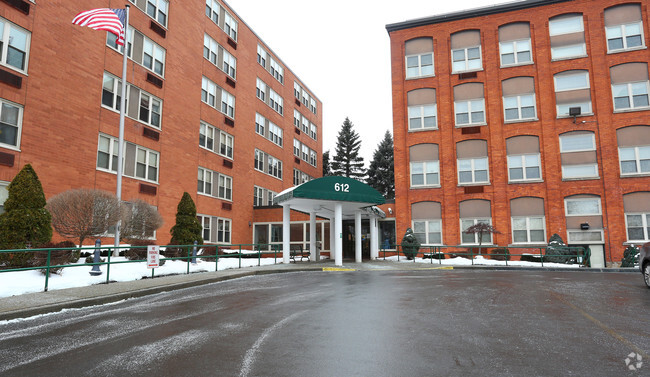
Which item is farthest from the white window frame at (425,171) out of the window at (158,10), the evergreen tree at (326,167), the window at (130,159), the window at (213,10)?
the evergreen tree at (326,167)

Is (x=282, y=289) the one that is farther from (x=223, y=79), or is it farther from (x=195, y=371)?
(x=223, y=79)

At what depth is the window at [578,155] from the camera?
2888cm

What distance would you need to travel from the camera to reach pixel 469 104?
31594 mm

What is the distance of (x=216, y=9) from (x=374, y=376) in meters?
32.9

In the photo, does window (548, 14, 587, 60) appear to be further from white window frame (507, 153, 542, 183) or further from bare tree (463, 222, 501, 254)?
bare tree (463, 222, 501, 254)

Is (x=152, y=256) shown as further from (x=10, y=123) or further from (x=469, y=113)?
(x=469, y=113)

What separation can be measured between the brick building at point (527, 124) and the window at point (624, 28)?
0.07 m

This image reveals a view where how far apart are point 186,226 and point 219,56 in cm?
1588

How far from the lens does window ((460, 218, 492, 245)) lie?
97.8 feet

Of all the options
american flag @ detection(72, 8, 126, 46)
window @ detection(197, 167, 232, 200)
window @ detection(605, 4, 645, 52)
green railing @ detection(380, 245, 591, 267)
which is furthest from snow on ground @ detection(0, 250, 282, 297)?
window @ detection(605, 4, 645, 52)

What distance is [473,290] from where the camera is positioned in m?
11.3

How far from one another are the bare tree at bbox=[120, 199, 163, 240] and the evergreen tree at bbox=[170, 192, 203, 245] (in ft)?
4.99

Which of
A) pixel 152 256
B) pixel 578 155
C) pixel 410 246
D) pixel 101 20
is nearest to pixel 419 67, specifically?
pixel 578 155

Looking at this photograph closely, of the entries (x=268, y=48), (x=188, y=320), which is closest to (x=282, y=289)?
(x=188, y=320)
